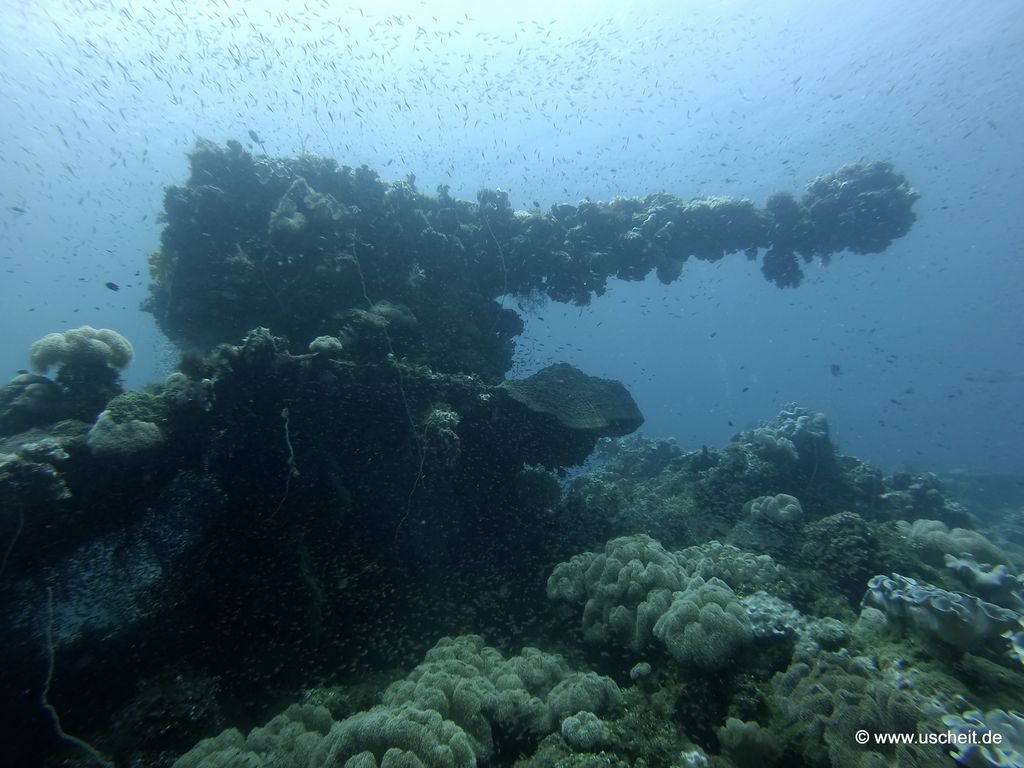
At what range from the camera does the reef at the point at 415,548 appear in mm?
4754

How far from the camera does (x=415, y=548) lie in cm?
922

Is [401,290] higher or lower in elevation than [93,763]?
higher

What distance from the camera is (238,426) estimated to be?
8258 millimetres

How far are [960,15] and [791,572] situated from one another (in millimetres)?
34573

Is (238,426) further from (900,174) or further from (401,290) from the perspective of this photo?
(900,174)

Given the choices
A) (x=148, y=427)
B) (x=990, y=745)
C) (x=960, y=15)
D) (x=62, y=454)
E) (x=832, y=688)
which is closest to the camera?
(x=990, y=745)

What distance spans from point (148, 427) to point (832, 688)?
10.0 metres

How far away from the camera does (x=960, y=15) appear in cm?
2383

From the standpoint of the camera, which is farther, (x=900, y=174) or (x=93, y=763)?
(x=900, y=174)

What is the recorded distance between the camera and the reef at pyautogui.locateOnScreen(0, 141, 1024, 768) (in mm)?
4754

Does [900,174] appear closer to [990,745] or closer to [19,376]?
[990,745]

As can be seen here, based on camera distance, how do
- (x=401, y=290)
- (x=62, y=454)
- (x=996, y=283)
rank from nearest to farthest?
(x=62, y=454) → (x=401, y=290) → (x=996, y=283)

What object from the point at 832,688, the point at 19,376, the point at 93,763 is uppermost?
the point at 19,376

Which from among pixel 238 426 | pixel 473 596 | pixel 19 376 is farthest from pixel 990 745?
pixel 19 376
